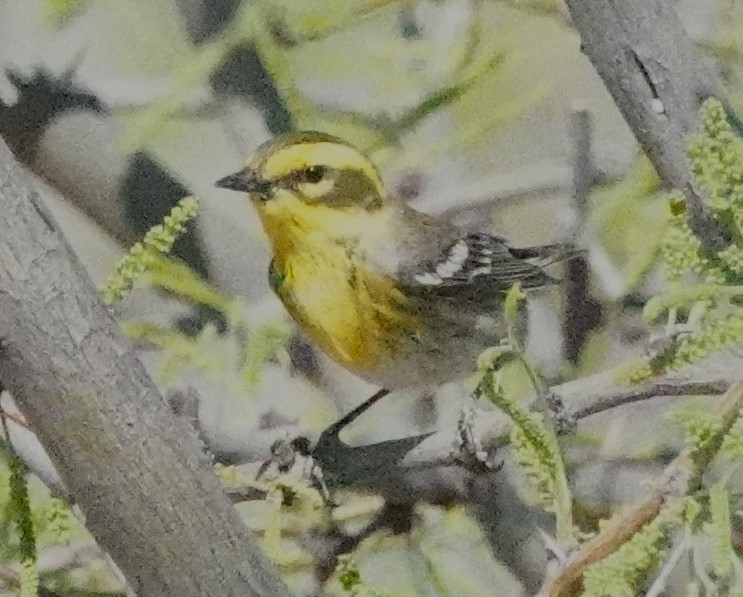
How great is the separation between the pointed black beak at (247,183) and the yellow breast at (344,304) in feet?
0.19

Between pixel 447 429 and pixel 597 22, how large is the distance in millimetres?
292

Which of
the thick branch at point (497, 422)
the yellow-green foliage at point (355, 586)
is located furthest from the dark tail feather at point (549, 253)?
the yellow-green foliage at point (355, 586)

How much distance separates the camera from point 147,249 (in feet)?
1.62

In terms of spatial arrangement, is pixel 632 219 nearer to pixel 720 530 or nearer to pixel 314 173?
pixel 314 173

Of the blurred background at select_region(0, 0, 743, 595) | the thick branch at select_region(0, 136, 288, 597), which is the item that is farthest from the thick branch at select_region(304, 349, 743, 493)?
the thick branch at select_region(0, 136, 288, 597)

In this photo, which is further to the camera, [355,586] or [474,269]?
[474,269]

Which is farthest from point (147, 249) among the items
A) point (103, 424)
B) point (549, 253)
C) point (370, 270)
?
point (549, 253)

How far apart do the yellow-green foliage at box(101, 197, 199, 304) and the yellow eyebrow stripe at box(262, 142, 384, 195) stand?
167 millimetres

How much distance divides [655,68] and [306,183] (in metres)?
0.24

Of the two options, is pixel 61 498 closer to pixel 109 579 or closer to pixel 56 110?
pixel 109 579

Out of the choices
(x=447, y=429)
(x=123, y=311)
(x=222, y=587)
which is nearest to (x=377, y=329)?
(x=447, y=429)

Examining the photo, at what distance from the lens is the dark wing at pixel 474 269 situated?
73cm

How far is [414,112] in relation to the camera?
77 cm

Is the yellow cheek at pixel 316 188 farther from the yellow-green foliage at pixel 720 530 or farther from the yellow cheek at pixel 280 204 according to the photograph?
the yellow-green foliage at pixel 720 530
